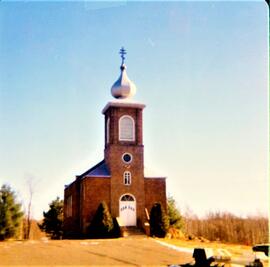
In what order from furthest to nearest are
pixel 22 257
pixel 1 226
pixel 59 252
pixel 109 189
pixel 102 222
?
pixel 1 226, pixel 109 189, pixel 102 222, pixel 59 252, pixel 22 257

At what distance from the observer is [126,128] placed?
30547 mm

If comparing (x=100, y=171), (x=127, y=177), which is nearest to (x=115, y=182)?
(x=127, y=177)

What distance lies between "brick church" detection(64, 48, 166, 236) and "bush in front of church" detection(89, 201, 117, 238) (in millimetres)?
516

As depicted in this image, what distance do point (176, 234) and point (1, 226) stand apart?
1386 cm

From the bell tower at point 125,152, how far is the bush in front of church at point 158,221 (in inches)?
31.8

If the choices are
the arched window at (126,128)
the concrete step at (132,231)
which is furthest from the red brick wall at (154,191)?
the arched window at (126,128)

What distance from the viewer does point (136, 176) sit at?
29875 mm

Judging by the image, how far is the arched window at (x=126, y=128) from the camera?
99.9ft

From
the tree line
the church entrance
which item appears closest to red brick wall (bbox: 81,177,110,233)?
the church entrance

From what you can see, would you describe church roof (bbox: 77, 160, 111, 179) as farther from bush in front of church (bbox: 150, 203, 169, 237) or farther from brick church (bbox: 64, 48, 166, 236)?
bush in front of church (bbox: 150, 203, 169, 237)

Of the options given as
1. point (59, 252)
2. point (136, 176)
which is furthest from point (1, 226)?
point (59, 252)

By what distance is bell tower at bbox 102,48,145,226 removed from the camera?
94.8 ft

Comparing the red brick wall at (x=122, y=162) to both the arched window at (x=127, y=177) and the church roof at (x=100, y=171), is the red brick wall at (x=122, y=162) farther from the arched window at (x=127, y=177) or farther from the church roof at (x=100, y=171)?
the church roof at (x=100, y=171)

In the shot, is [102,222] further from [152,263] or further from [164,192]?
[152,263]
